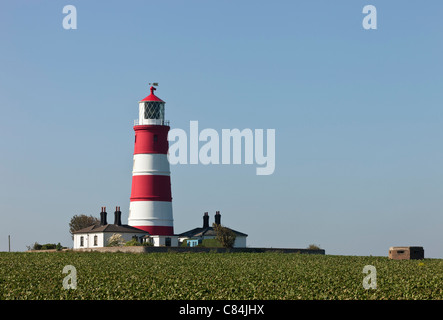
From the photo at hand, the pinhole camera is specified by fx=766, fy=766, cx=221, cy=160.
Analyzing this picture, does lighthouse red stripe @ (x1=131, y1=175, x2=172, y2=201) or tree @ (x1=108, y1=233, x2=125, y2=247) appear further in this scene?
tree @ (x1=108, y1=233, x2=125, y2=247)

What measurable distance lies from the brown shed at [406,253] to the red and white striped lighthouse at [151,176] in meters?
22.1

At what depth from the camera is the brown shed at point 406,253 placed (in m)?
59.5

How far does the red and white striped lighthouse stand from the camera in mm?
70812

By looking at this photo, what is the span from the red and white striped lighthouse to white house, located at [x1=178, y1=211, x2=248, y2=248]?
838 centimetres

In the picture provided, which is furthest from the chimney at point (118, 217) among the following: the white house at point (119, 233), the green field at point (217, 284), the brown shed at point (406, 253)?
the green field at point (217, 284)

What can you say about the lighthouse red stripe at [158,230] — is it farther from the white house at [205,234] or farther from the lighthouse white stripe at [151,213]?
the white house at [205,234]

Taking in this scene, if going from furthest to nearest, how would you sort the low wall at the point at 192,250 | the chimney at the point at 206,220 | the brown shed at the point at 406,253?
the chimney at the point at 206,220
the low wall at the point at 192,250
the brown shed at the point at 406,253

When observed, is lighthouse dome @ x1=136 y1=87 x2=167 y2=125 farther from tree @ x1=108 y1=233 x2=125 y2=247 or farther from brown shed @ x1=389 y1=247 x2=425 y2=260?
brown shed @ x1=389 y1=247 x2=425 y2=260

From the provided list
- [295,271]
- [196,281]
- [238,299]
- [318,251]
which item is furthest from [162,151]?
[238,299]

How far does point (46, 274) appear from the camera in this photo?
127 feet

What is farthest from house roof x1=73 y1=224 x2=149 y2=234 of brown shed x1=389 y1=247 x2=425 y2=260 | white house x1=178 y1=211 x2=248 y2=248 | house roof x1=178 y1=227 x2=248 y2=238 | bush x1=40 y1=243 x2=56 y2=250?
brown shed x1=389 y1=247 x2=425 y2=260

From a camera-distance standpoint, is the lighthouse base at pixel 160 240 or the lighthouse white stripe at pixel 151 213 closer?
the lighthouse white stripe at pixel 151 213
